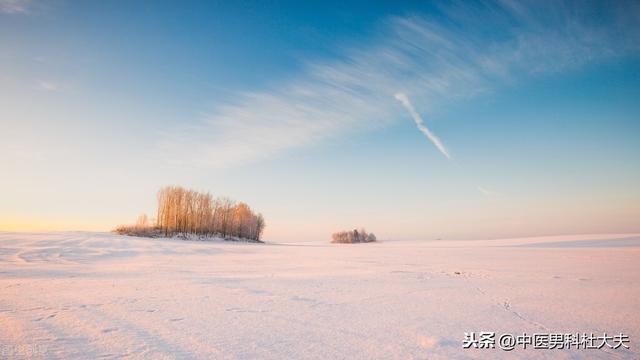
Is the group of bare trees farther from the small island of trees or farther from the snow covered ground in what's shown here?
the snow covered ground

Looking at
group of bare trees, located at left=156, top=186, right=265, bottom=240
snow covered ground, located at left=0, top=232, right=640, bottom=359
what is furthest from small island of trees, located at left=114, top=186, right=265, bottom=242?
snow covered ground, located at left=0, top=232, right=640, bottom=359

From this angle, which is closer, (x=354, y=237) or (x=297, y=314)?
(x=297, y=314)

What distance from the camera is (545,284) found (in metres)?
6.01

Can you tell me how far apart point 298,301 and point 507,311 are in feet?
8.48

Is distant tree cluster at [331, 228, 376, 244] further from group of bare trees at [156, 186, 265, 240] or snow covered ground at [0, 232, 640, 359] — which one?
snow covered ground at [0, 232, 640, 359]

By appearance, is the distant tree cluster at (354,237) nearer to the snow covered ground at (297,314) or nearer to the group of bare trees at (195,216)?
the group of bare trees at (195,216)

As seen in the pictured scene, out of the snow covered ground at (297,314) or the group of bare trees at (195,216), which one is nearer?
the snow covered ground at (297,314)

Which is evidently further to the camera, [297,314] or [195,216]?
[195,216]

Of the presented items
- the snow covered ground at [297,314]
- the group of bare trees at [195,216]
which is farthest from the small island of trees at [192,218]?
the snow covered ground at [297,314]

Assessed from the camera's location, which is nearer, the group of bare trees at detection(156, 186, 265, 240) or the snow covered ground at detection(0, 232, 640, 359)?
the snow covered ground at detection(0, 232, 640, 359)

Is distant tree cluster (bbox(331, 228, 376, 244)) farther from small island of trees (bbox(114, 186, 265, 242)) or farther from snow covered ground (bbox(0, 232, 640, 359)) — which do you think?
snow covered ground (bbox(0, 232, 640, 359))

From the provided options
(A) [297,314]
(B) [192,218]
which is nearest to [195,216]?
(B) [192,218]

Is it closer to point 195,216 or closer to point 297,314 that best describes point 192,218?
point 195,216

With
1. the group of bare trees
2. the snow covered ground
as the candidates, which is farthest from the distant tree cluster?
the snow covered ground
